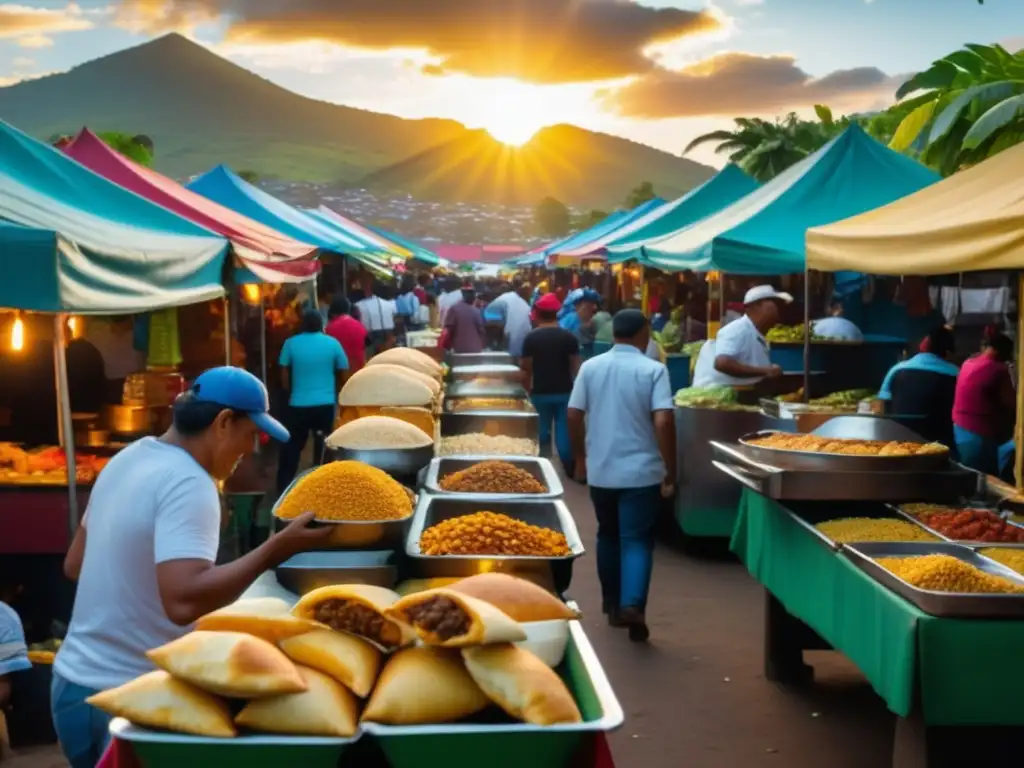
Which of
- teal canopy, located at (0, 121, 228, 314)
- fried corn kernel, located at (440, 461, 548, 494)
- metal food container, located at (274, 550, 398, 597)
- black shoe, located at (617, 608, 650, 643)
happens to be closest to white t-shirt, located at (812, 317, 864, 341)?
black shoe, located at (617, 608, 650, 643)

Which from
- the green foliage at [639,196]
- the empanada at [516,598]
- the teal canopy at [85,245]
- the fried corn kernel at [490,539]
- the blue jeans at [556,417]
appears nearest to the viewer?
the empanada at [516,598]

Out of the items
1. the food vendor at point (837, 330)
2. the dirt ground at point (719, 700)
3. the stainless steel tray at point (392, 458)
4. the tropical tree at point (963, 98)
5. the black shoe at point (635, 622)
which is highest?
the tropical tree at point (963, 98)

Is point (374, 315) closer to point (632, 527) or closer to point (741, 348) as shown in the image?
point (741, 348)

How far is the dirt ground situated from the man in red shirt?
17.3 ft

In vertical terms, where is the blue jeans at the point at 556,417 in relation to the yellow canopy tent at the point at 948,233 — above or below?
below

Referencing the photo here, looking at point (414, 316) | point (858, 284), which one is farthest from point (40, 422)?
point (414, 316)

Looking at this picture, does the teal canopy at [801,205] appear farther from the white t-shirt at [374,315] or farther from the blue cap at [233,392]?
the blue cap at [233,392]

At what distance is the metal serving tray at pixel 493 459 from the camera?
4840 millimetres

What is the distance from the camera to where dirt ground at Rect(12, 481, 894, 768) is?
203 inches

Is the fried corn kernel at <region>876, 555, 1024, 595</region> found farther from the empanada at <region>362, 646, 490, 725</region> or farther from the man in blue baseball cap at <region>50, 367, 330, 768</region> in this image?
the man in blue baseball cap at <region>50, 367, 330, 768</region>

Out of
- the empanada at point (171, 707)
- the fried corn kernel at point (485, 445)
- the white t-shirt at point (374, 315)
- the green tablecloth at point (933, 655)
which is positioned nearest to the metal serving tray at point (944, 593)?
the green tablecloth at point (933, 655)

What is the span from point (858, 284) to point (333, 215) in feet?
44.6

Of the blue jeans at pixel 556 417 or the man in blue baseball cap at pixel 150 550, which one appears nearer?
the man in blue baseball cap at pixel 150 550

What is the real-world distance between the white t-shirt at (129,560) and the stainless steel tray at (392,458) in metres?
2.16
